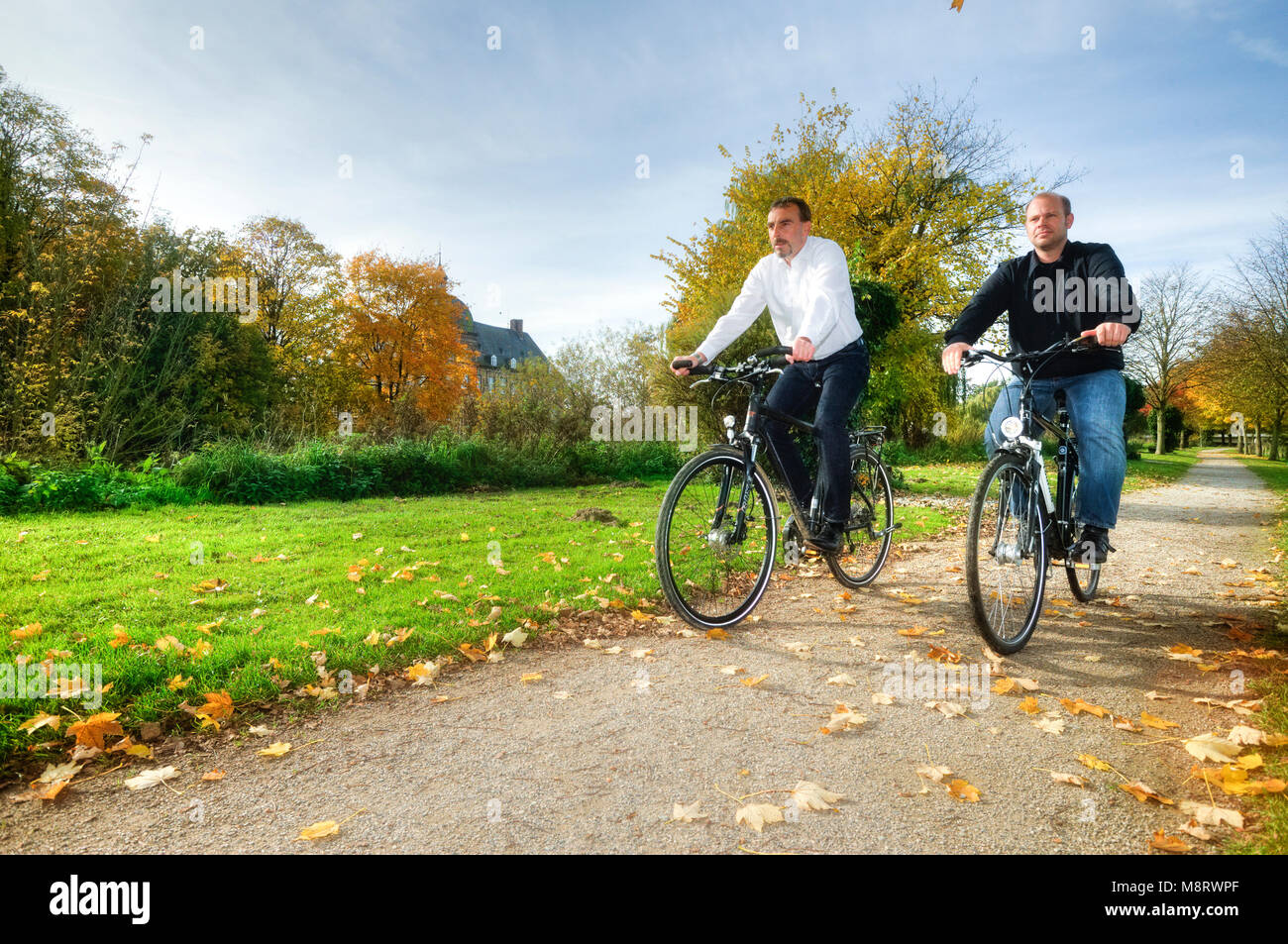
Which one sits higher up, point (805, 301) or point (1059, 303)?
point (805, 301)

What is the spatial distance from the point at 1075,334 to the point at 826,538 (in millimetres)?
1886

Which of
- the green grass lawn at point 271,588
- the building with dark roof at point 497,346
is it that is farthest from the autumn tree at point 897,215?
the building with dark roof at point 497,346

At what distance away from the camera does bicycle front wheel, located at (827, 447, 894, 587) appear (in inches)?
200

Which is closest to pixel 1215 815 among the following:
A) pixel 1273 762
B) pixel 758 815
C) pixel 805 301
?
pixel 1273 762

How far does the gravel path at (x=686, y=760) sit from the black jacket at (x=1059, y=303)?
5.42ft

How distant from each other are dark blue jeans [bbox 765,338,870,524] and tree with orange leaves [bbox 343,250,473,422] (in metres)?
34.7

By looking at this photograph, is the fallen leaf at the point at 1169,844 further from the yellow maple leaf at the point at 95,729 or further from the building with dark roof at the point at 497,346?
the building with dark roof at the point at 497,346

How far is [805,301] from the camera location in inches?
177

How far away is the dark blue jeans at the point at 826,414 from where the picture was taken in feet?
14.4

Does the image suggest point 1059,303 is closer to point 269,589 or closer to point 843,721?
point 843,721

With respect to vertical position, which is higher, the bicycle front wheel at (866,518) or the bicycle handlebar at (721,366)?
the bicycle handlebar at (721,366)

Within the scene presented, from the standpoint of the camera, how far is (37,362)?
35.1ft
